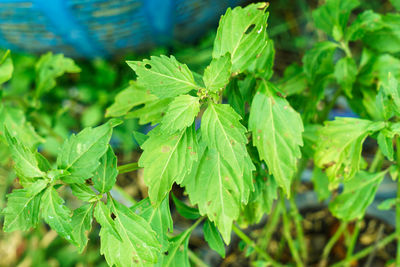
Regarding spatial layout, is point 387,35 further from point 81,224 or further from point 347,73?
point 81,224

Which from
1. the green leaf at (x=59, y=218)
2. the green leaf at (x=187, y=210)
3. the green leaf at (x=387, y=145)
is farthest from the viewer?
the green leaf at (x=187, y=210)

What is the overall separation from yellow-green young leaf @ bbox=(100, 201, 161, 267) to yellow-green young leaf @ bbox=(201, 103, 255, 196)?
0.19 meters

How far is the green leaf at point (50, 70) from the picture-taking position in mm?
1154

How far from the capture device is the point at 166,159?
2.33ft

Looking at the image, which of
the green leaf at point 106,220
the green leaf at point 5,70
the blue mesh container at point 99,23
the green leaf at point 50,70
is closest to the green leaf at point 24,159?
the green leaf at point 106,220

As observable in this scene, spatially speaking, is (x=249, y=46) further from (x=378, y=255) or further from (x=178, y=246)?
(x=378, y=255)

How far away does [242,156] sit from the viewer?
2.26 ft

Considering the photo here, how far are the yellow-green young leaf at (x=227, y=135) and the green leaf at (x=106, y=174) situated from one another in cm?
18

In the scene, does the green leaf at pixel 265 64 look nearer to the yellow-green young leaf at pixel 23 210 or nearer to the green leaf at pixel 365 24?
the green leaf at pixel 365 24

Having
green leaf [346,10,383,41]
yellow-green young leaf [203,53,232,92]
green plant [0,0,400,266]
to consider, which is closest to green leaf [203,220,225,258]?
green plant [0,0,400,266]

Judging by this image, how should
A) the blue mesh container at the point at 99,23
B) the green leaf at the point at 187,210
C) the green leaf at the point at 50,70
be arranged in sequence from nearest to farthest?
the green leaf at the point at 187,210 < the green leaf at the point at 50,70 < the blue mesh container at the point at 99,23

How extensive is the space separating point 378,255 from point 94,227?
116 cm

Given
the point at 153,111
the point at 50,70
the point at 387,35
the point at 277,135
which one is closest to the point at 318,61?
the point at 387,35

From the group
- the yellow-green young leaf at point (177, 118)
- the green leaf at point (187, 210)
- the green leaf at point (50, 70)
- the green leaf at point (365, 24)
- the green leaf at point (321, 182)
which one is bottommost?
the green leaf at point (321, 182)
